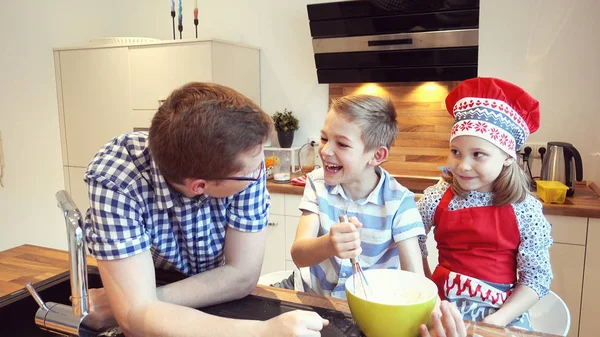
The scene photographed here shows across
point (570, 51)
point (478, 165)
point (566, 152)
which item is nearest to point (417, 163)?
point (566, 152)

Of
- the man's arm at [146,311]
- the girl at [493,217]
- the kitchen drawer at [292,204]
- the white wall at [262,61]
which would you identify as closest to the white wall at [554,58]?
the white wall at [262,61]

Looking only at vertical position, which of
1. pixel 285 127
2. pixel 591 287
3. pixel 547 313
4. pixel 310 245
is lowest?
pixel 591 287

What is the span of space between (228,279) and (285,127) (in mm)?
1896

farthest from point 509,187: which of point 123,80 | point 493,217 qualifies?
point 123,80

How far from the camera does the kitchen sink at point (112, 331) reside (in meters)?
0.82

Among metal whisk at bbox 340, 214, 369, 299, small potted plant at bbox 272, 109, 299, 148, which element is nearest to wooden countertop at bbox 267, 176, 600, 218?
small potted plant at bbox 272, 109, 299, 148

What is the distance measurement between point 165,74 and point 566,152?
7.33ft

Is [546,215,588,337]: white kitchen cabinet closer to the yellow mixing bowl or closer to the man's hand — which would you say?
the yellow mixing bowl

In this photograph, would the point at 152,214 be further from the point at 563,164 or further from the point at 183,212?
the point at 563,164

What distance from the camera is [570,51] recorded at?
2.28m

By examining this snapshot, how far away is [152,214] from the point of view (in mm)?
911

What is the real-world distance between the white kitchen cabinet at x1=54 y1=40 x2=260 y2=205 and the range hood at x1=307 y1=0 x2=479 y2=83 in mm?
549

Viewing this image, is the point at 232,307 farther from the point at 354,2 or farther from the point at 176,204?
the point at 354,2

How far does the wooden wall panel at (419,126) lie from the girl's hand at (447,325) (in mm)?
1908
